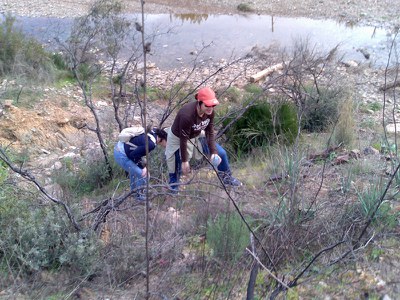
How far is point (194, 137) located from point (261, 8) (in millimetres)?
15335

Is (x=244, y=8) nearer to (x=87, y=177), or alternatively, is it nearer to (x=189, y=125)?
(x=87, y=177)

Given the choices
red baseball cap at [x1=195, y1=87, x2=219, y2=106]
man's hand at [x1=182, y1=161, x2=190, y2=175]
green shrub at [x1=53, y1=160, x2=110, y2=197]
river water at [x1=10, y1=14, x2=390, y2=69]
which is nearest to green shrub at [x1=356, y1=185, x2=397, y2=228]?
red baseball cap at [x1=195, y1=87, x2=219, y2=106]

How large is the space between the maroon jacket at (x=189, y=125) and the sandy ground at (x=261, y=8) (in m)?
13.6

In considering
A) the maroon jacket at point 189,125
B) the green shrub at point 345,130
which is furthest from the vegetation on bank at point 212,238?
the green shrub at point 345,130

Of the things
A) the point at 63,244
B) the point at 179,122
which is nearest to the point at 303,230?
the point at 63,244

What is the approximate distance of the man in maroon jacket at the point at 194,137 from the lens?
503 cm

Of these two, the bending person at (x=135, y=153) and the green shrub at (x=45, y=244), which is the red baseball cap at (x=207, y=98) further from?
the green shrub at (x=45, y=244)

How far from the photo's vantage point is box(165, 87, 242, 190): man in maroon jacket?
5031mm

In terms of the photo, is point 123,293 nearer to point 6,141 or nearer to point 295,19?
point 6,141

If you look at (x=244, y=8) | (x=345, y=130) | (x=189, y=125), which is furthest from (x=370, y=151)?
(x=244, y=8)

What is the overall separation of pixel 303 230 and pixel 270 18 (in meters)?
15.9

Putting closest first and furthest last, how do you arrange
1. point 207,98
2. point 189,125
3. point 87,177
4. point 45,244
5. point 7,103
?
point 45,244, point 207,98, point 189,125, point 87,177, point 7,103

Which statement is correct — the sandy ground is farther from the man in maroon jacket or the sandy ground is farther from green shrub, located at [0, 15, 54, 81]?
the man in maroon jacket

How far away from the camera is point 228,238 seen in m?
3.42
